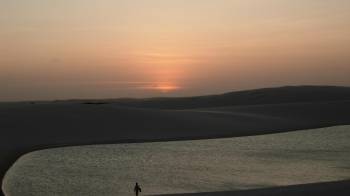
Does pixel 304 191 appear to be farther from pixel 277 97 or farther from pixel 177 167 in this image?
pixel 277 97

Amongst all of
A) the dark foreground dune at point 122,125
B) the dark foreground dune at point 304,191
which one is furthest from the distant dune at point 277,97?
the dark foreground dune at point 304,191

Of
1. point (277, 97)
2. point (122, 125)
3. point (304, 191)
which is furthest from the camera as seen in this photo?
point (277, 97)

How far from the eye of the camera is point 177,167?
20.9 m

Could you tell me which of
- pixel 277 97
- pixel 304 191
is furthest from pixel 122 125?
pixel 277 97

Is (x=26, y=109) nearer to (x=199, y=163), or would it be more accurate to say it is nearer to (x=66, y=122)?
(x=66, y=122)

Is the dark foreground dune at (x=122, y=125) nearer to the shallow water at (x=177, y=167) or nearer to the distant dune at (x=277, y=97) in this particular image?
the shallow water at (x=177, y=167)

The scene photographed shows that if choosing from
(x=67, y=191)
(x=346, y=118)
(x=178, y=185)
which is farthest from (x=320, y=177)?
(x=346, y=118)

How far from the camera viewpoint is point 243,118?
44.6 metres

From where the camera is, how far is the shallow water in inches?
674

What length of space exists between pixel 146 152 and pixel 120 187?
8885 millimetres

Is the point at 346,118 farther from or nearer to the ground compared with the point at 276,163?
farther from the ground

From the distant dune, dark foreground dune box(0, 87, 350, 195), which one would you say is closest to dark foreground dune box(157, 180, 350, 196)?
dark foreground dune box(0, 87, 350, 195)

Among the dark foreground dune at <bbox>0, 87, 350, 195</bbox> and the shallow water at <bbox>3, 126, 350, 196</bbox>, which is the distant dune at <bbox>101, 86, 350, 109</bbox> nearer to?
the dark foreground dune at <bbox>0, 87, 350, 195</bbox>

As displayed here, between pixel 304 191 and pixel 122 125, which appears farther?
pixel 122 125
